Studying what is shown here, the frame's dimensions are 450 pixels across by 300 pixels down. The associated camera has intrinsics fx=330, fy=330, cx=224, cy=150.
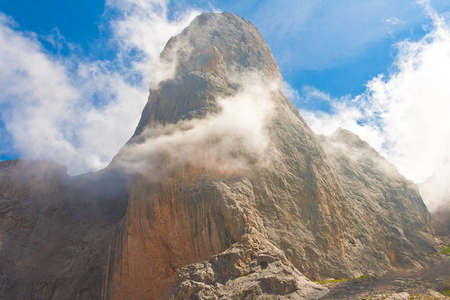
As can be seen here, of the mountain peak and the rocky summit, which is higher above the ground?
the mountain peak

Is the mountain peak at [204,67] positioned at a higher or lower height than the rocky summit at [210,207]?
higher

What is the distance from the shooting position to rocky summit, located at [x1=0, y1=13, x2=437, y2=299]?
92.0ft

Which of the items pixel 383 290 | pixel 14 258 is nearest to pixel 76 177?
pixel 14 258

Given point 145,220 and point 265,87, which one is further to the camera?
point 265,87

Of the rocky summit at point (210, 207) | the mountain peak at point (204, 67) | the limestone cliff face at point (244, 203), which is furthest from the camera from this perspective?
the mountain peak at point (204, 67)

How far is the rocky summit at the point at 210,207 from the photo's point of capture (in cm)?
2803

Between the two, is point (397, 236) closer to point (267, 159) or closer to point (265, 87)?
point (267, 159)

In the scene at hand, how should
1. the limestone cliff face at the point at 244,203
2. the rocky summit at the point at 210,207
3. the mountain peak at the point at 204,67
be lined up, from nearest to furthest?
the rocky summit at the point at 210,207 → the limestone cliff face at the point at 244,203 → the mountain peak at the point at 204,67

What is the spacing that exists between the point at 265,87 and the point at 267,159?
1255 centimetres

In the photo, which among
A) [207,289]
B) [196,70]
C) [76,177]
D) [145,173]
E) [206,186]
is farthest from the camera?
[76,177]

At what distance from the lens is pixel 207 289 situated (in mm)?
A: 22891

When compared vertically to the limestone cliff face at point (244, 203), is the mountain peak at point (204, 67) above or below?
above

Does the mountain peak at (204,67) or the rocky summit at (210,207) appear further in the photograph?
the mountain peak at (204,67)

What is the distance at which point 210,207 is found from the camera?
95.3 ft
